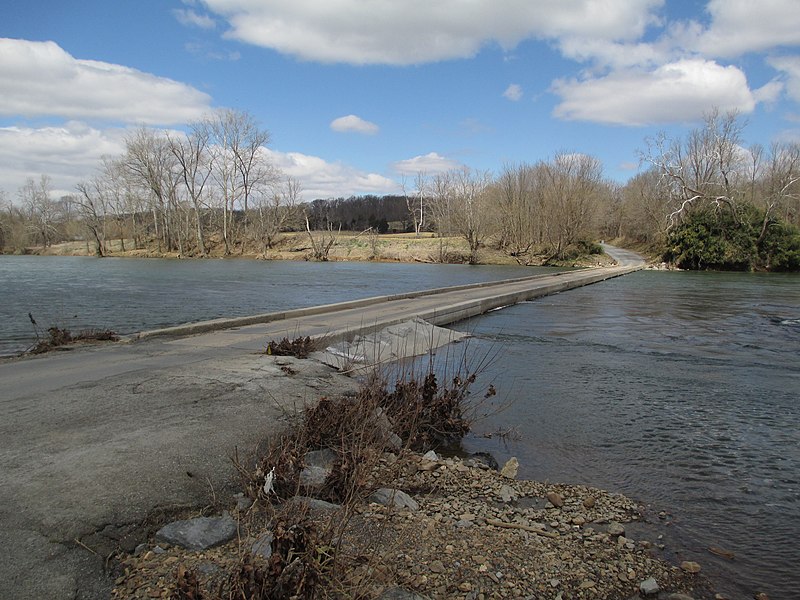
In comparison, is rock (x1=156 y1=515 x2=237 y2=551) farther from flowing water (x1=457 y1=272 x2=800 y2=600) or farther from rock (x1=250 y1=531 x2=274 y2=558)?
flowing water (x1=457 y1=272 x2=800 y2=600)

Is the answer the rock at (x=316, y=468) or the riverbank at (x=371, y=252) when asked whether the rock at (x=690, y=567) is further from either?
the riverbank at (x=371, y=252)

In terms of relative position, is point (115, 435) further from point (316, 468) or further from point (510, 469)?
point (510, 469)

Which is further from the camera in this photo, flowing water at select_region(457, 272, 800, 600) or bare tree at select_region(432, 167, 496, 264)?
bare tree at select_region(432, 167, 496, 264)

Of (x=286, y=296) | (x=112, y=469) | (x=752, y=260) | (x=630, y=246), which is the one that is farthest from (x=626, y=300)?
(x=630, y=246)

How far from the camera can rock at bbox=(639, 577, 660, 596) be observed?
390cm

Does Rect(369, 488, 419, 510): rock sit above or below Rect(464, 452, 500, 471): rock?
above

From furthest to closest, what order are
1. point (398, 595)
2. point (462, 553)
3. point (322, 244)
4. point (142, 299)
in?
1. point (322, 244)
2. point (142, 299)
3. point (462, 553)
4. point (398, 595)

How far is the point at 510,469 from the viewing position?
6.18 meters

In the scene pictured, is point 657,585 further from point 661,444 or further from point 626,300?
point 626,300

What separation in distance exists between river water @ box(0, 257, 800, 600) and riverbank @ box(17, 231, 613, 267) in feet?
124

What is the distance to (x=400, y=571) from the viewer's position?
3.80 m

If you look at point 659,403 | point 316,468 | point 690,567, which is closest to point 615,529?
point 690,567

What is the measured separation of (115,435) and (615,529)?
4.59 m

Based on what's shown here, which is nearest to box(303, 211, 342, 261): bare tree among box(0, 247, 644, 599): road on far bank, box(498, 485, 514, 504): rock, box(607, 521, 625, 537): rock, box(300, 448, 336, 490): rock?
box(0, 247, 644, 599): road on far bank
